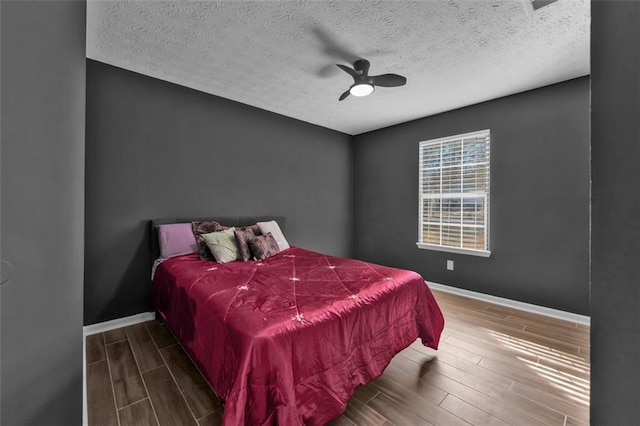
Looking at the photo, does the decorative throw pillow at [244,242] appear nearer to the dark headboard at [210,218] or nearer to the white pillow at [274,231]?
the white pillow at [274,231]

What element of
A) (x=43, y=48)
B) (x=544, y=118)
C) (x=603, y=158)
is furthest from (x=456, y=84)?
(x=43, y=48)

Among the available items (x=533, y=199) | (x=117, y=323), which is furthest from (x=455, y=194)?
(x=117, y=323)

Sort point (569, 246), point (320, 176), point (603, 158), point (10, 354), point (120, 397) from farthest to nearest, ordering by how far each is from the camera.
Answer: point (320, 176)
point (569, 246)
point (120, 397)
point (10, 354)
point (603, 158)

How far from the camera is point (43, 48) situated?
869mm

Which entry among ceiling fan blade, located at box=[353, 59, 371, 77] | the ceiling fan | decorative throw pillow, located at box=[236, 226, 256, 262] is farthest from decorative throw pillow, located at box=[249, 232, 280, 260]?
ceiling fan blade, located at box=[353, 59, 371, 77]

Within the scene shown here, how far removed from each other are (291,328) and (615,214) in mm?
1302

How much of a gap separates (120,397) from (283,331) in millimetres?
1229

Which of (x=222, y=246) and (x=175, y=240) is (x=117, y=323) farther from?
(x=222, y=246)

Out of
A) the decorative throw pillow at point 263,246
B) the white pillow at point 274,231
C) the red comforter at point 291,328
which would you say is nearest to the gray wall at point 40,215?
the red comforter at point 291,328

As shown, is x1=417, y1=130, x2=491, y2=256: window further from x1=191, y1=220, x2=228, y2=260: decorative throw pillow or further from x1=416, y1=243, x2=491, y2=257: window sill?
x1=191, y1=220, x2=228, y2=260: decorative throw pillow

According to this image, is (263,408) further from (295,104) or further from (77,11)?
(295,104)

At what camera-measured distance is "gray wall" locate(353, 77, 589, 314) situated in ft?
9.35

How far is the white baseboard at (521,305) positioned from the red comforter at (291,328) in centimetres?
158

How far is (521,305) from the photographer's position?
10.4 ft
